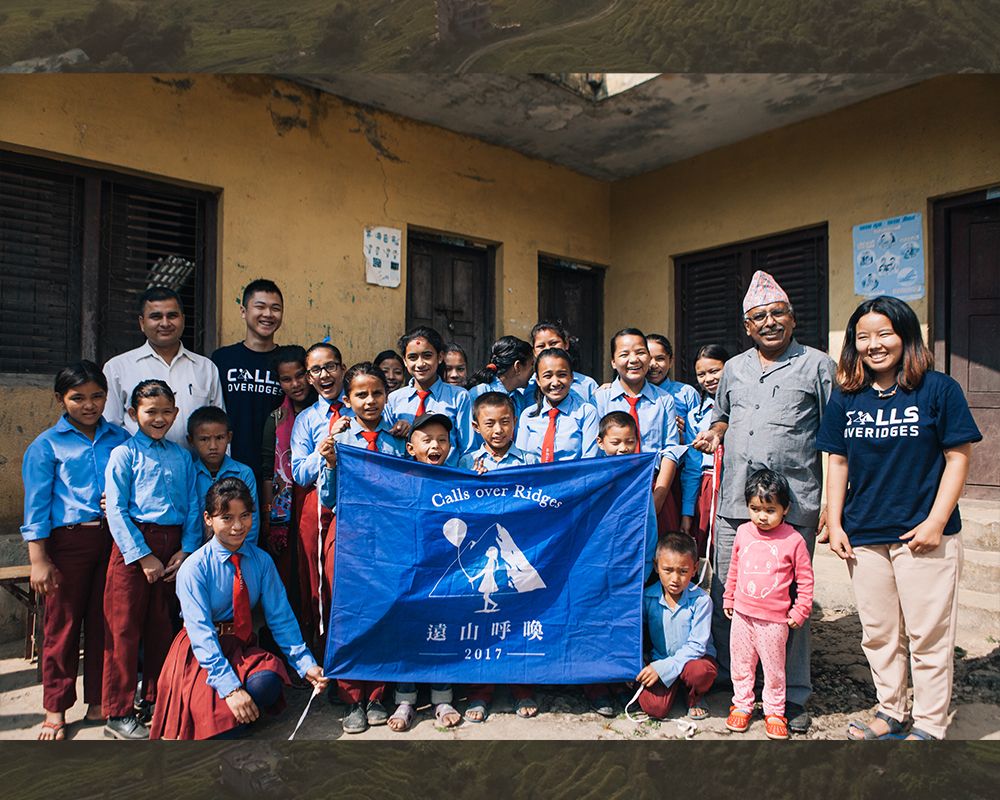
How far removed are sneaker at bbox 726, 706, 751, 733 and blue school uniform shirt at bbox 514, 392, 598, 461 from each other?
4.18 ft

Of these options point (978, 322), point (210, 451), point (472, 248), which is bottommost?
point (210, 451)

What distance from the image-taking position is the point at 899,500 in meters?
2.88

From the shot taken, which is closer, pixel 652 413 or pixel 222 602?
pixel 222 602

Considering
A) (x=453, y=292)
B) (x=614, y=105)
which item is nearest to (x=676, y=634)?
(x=453, y=292)

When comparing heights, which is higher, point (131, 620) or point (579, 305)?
point (579, 305)

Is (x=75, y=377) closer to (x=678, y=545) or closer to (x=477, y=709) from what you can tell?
(x=477, y=709)

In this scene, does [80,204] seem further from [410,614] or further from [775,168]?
[775,168]

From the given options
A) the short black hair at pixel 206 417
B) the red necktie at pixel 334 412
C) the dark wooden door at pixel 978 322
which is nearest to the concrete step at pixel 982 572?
the dark wooden door at pixel 978 322

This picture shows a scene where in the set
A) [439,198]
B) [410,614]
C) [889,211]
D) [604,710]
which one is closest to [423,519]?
[410,614]

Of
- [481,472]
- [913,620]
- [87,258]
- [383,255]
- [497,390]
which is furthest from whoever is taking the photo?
[383,255]

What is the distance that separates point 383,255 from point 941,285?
173 inches

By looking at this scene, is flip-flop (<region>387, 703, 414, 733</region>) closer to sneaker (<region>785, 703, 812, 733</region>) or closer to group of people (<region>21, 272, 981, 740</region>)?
group of people (<region>21, 272, 981, 740</region>)

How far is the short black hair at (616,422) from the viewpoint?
11.4ft

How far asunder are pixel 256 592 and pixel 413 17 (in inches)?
93.2
